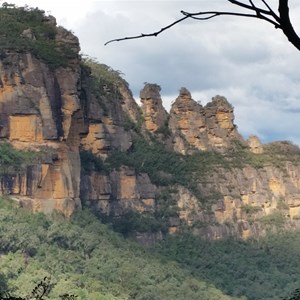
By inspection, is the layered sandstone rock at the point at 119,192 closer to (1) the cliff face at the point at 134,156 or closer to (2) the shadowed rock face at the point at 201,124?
(1) the cliff face at the point at 134,156

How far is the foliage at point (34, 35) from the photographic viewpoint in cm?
5194

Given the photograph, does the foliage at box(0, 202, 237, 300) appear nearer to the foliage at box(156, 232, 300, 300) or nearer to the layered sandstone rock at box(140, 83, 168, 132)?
the foliage at box(156, 232, 300, 300)

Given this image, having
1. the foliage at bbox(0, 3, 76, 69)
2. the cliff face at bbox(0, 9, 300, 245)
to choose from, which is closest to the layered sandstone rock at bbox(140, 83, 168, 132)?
the cliff face at bbox(0, 9, 300, 245)

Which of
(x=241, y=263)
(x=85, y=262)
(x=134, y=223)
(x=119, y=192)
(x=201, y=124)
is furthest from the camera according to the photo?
(x=201, y=124)

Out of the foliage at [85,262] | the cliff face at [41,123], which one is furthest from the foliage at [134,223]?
the cliff face at [41,123]

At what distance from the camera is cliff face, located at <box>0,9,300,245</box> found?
166 ft

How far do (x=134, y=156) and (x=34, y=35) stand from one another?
48.4ft

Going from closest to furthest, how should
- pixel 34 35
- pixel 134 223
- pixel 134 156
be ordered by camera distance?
1. pixel 34 35
2. pixel 134 223
3. pixel 134 156

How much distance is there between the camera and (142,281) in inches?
1975

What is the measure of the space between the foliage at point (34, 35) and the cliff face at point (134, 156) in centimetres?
42

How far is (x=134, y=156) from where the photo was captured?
65.8 meters

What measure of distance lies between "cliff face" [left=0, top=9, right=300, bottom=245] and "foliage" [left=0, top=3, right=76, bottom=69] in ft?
1.38

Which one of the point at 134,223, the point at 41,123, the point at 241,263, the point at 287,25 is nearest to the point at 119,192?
Result: the point at 134,223

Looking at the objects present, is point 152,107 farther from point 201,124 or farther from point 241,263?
point 241,263
